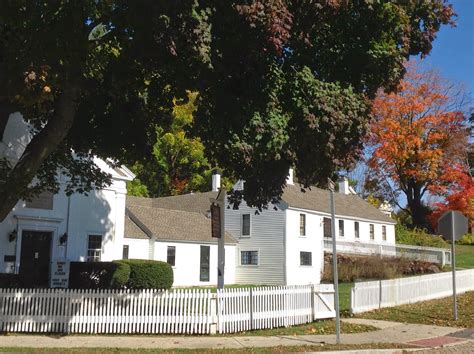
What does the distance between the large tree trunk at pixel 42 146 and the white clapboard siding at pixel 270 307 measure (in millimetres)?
4936

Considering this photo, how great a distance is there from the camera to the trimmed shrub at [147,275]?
2291 centimetres

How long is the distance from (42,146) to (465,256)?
139 feet

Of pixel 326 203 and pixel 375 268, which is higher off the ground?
pixel 326 203

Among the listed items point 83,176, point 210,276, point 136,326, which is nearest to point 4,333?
point 136,326

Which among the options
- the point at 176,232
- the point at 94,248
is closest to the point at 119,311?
the point at 94,248

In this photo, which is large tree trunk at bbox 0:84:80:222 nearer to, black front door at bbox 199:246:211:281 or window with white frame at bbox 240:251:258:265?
black front door at bbox 199:246:211:281

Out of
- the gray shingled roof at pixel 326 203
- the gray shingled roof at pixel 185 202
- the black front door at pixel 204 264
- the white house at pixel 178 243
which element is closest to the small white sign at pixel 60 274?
the white house at pixel 178 243

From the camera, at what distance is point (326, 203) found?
4038 centimetres

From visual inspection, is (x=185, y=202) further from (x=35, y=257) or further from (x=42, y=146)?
(x=42, y=146)

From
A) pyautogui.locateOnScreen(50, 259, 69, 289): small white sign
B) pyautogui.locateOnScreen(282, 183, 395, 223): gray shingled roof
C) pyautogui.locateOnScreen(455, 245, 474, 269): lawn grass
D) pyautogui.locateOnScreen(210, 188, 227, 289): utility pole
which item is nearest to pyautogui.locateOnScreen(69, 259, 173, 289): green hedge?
pyautogui.locateOnScreen(50, 259, 69, 289): small white sign

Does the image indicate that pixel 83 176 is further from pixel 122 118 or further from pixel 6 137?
pixel 6 137

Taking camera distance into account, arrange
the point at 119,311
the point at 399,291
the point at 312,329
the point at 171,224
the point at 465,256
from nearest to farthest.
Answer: the point at 119,311 < the point at 312,329 < the point at 399,291 < the point at 171,224 < the point at 465,256

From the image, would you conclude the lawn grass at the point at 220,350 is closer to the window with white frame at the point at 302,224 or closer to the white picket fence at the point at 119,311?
the white picket fence at the point at 119,311

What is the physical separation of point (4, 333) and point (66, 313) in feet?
4.53
